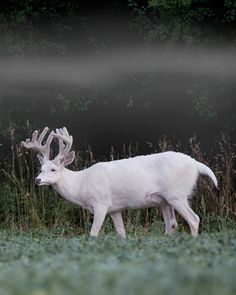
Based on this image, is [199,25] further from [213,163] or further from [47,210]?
[47,210]

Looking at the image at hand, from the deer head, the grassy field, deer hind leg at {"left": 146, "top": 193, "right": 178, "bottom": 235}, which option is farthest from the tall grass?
the grassy field

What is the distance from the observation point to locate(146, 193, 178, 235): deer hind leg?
10.3m

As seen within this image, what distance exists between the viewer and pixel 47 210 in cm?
1330

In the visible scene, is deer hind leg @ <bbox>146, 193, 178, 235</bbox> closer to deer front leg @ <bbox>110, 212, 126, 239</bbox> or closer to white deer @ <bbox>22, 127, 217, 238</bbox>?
white deer @ <bbox>22, 127, 217, 238</bbox>

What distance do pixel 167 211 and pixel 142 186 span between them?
49cm

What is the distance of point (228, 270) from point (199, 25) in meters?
10.4

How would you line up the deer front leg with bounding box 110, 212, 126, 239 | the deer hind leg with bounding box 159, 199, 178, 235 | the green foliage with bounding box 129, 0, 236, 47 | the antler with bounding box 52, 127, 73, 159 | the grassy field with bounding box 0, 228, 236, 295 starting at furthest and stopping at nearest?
1. the green foliage with bounding box 129, 0, 236, 47
2. the antler with bounding box 52, 127, 73, 159
3. the deer hind leg with bounding box 159, 199, 178, 235
4. the deer front leg with bounding box 110, 212, 126, 239
5. the grassy field with bounding box 0, 228, 236, 295

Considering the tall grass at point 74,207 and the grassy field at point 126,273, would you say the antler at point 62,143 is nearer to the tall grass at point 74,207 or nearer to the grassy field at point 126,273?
the tall grass at point 74,207

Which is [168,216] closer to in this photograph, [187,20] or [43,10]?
[187,20]

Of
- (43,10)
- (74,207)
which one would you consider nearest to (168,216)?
(74,207)

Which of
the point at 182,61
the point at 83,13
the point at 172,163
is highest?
the point at 83,13

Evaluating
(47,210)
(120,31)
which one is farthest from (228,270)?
(120,31)

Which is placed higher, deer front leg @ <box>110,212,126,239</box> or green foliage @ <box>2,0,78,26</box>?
green foliage @ <box>2,0,78,26</box>

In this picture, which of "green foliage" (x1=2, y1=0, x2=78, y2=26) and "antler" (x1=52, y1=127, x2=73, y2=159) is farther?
"green foliage" (x1=2, y1=0, x2=78, y2=26)
